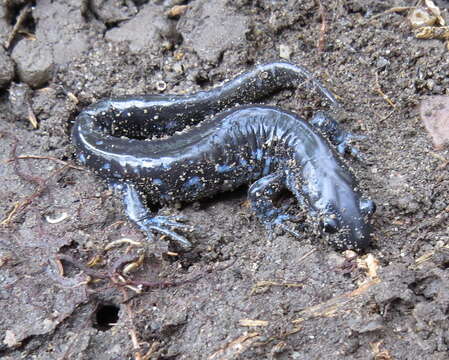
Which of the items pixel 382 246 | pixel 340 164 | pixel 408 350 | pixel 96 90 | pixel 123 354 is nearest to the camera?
pixel 408 350

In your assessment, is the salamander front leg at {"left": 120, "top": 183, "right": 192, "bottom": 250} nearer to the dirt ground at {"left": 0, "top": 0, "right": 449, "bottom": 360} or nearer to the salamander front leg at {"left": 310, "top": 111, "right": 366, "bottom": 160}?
the dirt ground at {"left": 0, "top": 0, "right": 449, "bottom": 360}

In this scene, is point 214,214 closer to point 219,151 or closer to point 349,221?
point 219,151

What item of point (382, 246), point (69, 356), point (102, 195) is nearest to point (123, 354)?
point (69, 356)

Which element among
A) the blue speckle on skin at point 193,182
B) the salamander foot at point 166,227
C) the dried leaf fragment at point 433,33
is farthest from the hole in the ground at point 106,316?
the dried leaf fragment at point 433,33

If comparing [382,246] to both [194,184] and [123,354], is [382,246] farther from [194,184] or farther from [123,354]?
[123,354]

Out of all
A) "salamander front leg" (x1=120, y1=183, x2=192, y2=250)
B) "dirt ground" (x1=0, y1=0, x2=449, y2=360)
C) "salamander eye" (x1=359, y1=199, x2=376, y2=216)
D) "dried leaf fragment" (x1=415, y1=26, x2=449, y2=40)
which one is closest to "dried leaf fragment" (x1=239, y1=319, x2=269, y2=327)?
"dirt ground" (x1=0, y1=0, x2=449, y2=360)
